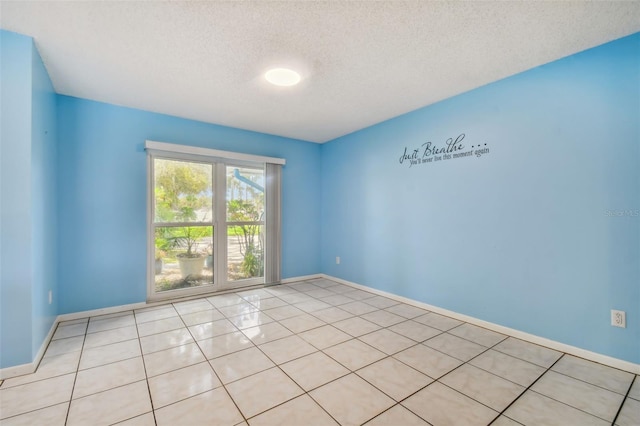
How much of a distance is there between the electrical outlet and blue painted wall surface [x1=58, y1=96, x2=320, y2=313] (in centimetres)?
484

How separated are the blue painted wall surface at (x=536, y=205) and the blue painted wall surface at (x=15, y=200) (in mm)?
3785

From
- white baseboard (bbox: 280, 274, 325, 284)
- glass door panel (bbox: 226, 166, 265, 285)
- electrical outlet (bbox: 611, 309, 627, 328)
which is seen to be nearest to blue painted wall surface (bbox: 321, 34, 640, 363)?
electrical outlet (bbox: 611, 309, 627, 328)

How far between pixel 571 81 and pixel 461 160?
1.09 meters

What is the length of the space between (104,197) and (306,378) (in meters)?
3.21

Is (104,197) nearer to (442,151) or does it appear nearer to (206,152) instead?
(206,152)

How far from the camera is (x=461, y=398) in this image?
5.88 ft

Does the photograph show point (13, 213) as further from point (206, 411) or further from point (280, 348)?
point (280, 348)

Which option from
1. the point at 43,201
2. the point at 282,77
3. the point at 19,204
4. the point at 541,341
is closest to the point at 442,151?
the point at 282,77

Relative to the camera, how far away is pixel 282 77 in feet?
8.84

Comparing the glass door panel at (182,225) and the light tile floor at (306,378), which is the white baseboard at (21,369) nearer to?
the light tile floor at (306,378)

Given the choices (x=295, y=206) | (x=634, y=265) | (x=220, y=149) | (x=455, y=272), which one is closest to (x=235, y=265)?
(x=295, y=206)

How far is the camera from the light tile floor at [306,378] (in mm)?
1641

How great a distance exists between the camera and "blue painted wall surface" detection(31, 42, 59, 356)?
2.20 meters

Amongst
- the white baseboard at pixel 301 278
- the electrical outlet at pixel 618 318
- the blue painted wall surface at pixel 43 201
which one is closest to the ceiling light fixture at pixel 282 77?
the blue painted wall surface at pixel 43 201
